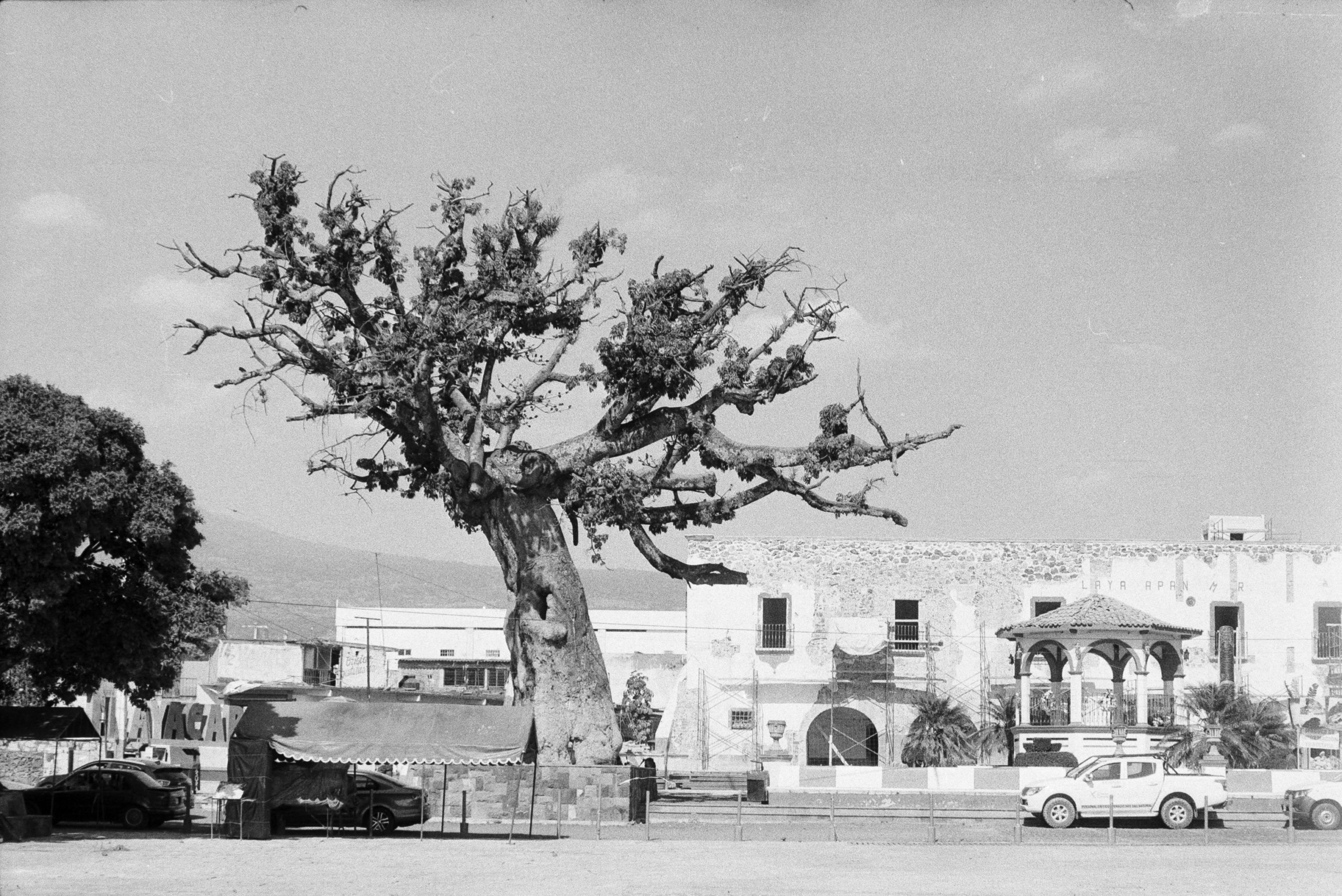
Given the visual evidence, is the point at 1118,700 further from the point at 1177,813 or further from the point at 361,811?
the point at 361,811

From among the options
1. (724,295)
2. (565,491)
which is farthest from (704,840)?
(724,295)

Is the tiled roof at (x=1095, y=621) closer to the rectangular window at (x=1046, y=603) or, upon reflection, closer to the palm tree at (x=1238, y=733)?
the palm tree at (x=1238, y=733)

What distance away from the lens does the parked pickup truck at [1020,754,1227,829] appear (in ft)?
95.3

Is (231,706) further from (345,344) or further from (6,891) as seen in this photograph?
(6,891)

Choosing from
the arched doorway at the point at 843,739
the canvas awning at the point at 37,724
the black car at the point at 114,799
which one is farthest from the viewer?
the arched doorway at the point at 843,739

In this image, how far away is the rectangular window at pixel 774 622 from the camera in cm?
4925

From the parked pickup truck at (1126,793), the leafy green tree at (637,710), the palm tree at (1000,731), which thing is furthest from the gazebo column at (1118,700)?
the leafy green tree at (637,710)

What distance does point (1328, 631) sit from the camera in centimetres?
4847

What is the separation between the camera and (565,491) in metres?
32.1

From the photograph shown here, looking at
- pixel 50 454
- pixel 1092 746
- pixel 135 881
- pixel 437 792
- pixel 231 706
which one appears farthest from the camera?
pixel 231 706

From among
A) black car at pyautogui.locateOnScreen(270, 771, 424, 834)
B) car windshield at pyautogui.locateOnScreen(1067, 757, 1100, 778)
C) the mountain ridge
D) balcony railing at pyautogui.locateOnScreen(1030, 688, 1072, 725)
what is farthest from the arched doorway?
the mountain ridge

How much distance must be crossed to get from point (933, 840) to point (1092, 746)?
424 inches

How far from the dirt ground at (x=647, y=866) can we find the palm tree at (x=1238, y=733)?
10917 millimetres

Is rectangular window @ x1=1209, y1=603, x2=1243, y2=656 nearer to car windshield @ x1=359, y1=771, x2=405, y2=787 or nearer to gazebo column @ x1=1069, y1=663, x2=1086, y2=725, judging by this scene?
gazebo column @ x1=1069, y1=663, x2=1086, y2=725
